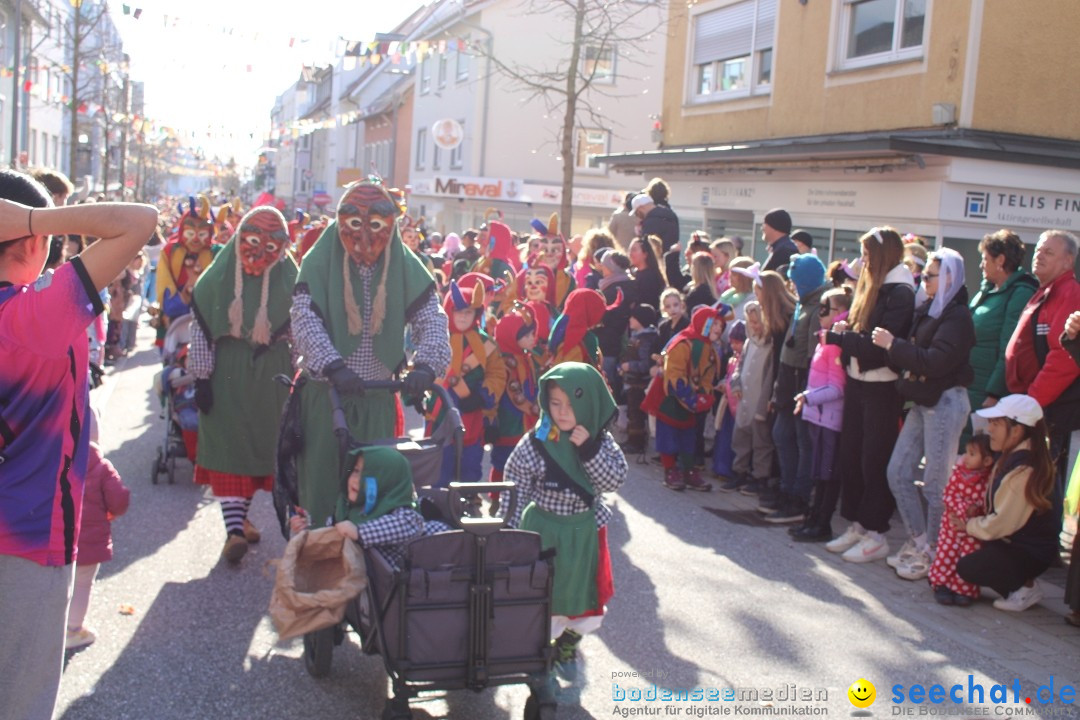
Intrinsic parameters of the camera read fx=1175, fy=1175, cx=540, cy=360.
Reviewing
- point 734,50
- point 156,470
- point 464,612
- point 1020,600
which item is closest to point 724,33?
point 734,50

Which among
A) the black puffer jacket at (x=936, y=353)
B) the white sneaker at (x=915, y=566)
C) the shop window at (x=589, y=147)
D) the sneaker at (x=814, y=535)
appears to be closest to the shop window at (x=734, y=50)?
the sneaker at (x=814, y=535)

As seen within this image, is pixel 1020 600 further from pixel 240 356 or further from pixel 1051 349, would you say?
pixel 240 356

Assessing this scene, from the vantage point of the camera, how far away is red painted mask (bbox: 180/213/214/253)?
10.3 m

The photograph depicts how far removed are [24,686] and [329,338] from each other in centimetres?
259

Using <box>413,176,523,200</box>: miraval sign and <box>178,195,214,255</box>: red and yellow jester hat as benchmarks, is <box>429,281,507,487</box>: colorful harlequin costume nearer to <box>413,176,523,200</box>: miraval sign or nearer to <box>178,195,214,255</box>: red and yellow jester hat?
<box>178,195,214,255</box>: red and yellow jester hat

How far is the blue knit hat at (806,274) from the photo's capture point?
8.34 meters

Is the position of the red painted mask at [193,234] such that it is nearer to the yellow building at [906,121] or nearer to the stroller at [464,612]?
the stroller at [464,612]

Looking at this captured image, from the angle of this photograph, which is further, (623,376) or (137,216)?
(623,376)

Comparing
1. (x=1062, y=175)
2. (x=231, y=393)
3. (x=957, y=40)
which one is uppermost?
(x=957, y=40)

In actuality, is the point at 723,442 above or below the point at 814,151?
below

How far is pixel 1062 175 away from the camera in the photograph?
13.6 meters

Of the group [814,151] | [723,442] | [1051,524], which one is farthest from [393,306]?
[814,151]

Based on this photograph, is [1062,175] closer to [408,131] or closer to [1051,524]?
[1051,524]

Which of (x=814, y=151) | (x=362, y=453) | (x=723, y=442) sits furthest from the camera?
(x=814, y=151)
